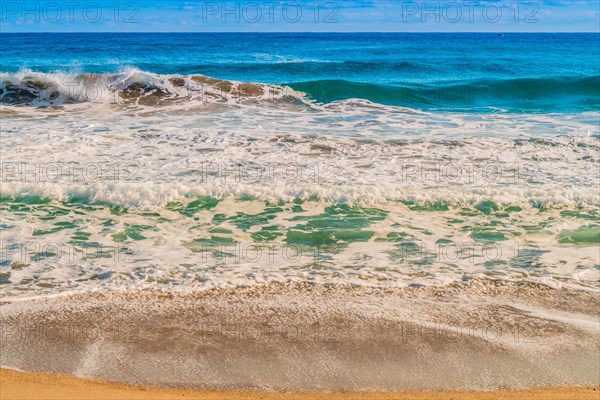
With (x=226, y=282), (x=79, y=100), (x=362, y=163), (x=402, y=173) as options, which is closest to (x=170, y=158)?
(x=362, y=163)

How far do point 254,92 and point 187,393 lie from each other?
15.5 m

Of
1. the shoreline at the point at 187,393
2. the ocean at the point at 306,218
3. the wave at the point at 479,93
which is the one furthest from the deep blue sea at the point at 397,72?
the shoreline at the point at 187,393

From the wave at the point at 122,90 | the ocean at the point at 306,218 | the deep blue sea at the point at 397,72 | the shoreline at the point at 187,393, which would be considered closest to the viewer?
the shoreline at the point at 187,393

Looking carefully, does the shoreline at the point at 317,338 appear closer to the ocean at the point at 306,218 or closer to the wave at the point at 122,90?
the ocean at the point at 306,218

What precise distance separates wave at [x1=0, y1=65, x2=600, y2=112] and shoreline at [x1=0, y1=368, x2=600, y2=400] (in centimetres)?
1335

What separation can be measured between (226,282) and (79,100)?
43.2 ft

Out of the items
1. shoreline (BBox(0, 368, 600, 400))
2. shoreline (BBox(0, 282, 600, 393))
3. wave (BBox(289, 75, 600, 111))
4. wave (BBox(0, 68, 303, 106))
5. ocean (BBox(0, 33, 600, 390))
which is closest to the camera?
shoreline (BBox(0, 368, 600, 400))

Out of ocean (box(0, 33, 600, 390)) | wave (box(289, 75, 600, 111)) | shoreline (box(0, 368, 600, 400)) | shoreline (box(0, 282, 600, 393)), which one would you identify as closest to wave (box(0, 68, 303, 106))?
ocean (box(0, 33, 600, 390))

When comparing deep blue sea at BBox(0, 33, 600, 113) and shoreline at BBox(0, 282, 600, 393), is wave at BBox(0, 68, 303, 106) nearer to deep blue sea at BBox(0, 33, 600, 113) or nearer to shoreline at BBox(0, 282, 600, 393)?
deep blue sea at BBox(0, 33, 600, 113)

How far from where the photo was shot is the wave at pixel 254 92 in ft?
56.3

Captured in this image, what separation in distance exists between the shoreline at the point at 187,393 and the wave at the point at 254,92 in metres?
13.4

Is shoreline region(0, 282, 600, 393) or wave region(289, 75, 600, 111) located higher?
wave region(289, 75, 600, 111)

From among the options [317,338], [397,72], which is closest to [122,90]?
[397,72]

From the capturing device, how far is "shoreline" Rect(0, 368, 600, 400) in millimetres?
3553
